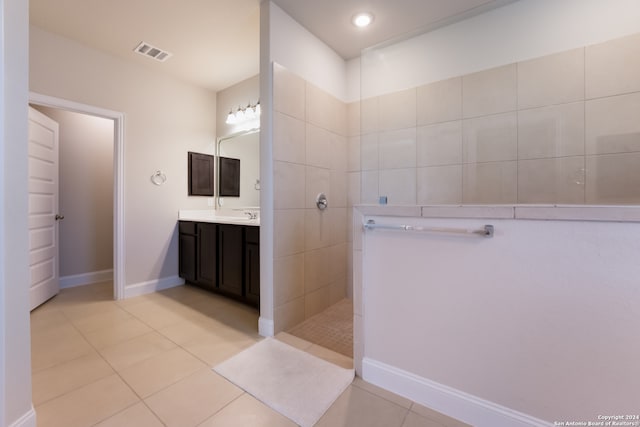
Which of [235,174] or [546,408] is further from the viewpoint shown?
[235,174]

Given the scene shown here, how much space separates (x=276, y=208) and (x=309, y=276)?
Result: 2.37ft

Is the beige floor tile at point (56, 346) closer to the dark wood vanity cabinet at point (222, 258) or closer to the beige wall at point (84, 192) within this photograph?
the dark wood vanity cabinet at point (222, 258)

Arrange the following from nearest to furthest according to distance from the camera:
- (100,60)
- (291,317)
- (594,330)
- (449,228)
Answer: (594,330) < (449,228) < (291,317) < (100,60)

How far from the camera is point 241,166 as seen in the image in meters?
3.28

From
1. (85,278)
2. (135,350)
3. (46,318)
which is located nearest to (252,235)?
(135,350)

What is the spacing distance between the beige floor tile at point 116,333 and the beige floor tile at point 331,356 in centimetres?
133

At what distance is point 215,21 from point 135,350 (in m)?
2.62

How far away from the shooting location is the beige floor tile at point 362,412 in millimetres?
1230

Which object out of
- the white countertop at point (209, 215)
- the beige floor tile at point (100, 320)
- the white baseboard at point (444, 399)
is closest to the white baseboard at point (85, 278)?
the beige floor tile at point (100, 320)

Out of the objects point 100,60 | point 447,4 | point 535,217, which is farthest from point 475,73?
point 100,60

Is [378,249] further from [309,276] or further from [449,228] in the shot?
[309,276]

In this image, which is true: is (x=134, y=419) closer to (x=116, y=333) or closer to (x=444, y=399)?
(x=116, y=333)

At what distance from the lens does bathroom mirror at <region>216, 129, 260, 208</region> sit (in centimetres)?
310

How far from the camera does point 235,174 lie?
3.38 meters
